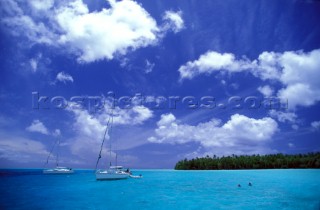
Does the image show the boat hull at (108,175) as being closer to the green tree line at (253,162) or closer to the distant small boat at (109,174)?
the distant small boat at (109,174)

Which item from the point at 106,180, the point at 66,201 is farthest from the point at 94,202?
the point at 106,180

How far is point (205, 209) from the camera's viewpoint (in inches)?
691

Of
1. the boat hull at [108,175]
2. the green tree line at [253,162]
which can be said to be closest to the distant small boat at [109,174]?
the boat hull at [108,175]

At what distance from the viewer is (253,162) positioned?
7894cm

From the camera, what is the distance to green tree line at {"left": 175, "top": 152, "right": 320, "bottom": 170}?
7174cm

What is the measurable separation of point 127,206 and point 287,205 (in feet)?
32.9

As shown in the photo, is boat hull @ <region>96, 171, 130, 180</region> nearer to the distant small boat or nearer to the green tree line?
the distant small boat

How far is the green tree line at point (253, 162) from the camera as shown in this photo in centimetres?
7174

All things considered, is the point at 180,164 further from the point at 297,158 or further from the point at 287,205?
the point at 287,205

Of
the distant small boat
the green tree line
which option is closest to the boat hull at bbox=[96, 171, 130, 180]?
the distant small boat

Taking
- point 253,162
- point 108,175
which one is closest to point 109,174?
point 108,175

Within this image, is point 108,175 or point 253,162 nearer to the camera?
point 108,175

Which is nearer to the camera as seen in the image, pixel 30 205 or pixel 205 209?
pixel 205 209

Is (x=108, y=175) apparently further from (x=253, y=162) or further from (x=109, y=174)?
(x=253, y=162)
